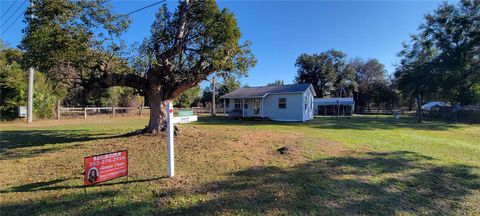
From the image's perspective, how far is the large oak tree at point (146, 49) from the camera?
23.9 feet

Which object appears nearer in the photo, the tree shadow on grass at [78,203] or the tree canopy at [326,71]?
the tree shadow on grass at [78,203]

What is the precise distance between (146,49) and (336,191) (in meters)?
7.54

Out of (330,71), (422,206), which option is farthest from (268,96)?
(330,71)

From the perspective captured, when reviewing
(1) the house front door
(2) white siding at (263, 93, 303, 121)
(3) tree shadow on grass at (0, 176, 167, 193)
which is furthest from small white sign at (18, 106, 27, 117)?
(3) tree shadow on grass at (0, 176, 167, 193)

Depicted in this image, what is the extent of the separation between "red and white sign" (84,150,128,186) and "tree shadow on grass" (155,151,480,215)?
3.35 feet

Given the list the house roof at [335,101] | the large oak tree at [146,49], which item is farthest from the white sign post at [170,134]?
the house roof at [335,101]

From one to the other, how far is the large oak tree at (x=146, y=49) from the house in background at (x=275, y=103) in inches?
487

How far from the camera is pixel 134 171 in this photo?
5551 millimetres

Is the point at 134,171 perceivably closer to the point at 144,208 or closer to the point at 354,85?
the point at 144,208

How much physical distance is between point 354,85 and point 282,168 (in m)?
47.3

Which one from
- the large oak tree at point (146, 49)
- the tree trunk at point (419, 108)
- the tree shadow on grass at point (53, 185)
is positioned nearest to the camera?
the tree shadow on grass at point (53, 185)

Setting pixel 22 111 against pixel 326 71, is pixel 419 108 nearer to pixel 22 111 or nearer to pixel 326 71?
pixel 326 71

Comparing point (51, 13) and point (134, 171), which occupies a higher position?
point (51, 13)

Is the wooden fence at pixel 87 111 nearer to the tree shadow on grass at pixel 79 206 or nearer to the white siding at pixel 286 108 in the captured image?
the white siding at pixel 286 108
